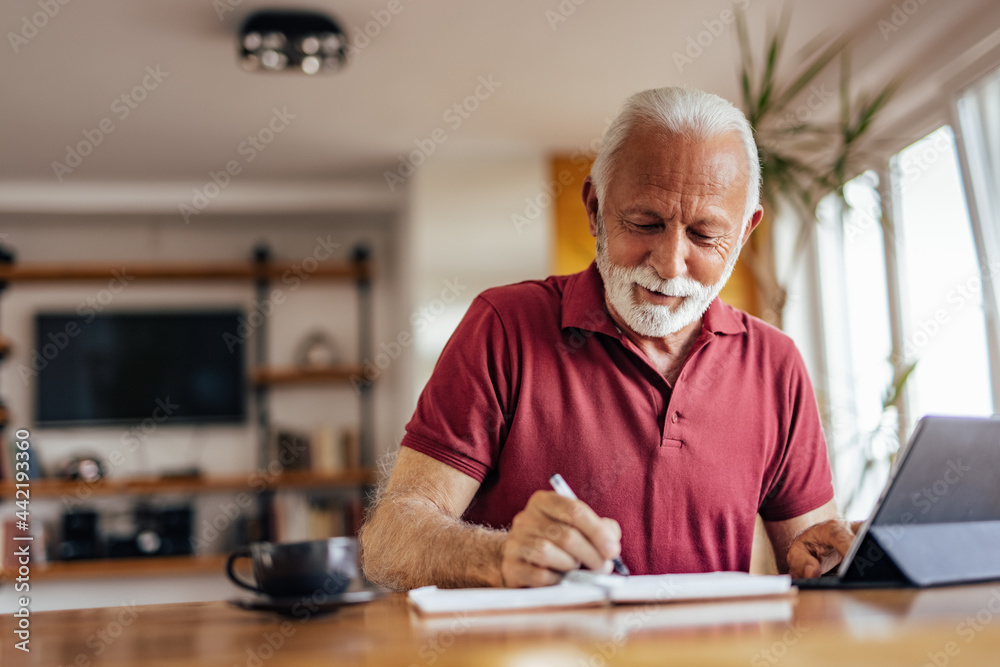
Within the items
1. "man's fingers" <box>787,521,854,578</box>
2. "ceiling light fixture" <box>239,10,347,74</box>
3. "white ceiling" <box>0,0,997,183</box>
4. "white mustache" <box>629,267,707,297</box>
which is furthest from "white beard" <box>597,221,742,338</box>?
"ceiling light fixture" <box>239,10,347,74</box>

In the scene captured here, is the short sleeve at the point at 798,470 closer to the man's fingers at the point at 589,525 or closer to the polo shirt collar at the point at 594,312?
the polo shirt collar at the point at 594,312

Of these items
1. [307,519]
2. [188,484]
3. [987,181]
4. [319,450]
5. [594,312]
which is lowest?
[307,519]

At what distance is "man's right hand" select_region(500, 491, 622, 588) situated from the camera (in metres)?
0.95

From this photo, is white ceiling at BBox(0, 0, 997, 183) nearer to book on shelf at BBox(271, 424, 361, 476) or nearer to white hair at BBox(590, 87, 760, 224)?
book on shelf at BBox(271, 424, 361, 476)

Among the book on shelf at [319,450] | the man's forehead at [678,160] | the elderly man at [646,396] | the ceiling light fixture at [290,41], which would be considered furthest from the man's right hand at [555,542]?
the book on shelf at [319,450]

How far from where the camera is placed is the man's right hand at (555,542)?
950 millimetres

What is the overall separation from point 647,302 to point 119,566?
4323mm

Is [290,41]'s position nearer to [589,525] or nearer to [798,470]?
[798,470]

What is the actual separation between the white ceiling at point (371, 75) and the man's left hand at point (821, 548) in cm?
250

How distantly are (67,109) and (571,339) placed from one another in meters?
3.55

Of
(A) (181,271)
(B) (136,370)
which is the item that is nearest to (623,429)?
(A) (181,271)

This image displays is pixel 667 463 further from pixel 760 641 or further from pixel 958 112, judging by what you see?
pixel 958 112

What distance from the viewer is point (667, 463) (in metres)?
1.42

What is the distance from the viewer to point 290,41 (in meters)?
3.32
